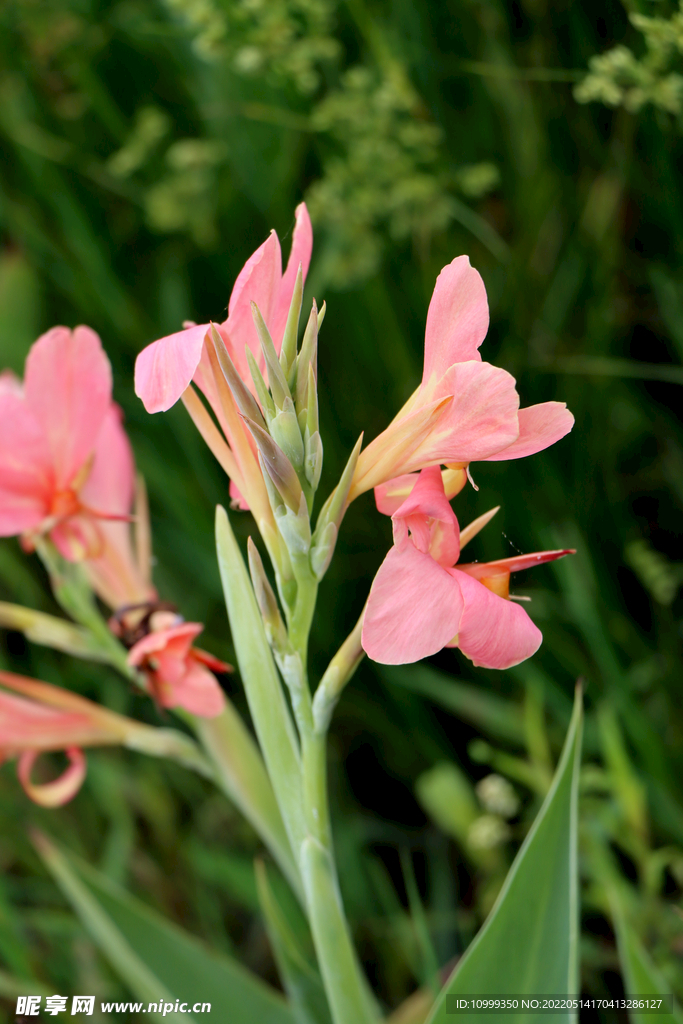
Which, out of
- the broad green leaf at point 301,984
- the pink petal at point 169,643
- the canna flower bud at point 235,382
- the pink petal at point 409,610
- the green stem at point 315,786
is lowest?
the broad green leaf at point 301,984

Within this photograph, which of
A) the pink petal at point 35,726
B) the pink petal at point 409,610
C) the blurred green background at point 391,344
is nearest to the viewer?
the pink petal at point 409,610

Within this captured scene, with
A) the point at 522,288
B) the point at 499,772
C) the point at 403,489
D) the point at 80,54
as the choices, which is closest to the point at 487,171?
the point at 522,288

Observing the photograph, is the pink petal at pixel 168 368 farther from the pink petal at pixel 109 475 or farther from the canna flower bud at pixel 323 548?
the pink petal at pixel 109 475

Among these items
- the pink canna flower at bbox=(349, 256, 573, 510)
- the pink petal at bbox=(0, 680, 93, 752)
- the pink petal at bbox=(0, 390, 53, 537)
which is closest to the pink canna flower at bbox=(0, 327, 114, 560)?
the pink petal at bbox=(0, 390, 53, 537)

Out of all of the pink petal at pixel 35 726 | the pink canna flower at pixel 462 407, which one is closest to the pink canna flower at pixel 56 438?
the pink petal at pixel 35 726

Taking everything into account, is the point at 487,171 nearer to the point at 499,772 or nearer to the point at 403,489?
the point at 403,489

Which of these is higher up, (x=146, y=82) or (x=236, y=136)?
(x=146, y=82)

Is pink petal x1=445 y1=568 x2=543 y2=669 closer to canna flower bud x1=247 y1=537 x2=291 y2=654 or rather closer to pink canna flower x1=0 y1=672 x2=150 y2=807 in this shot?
canna flower bud x1=247 y1=537 x2=291 y2=654
